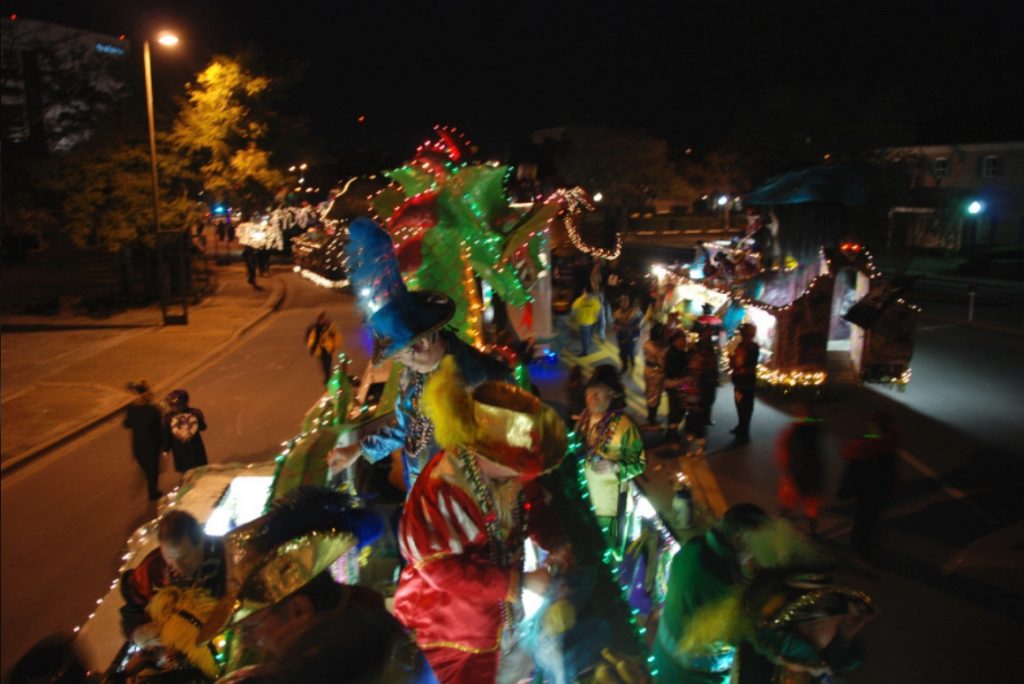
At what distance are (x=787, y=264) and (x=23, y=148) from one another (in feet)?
57.1

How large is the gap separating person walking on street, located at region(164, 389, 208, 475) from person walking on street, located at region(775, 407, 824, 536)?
540 cm

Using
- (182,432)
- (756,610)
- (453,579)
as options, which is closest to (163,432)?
(182,432)

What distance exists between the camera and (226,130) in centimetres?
2288

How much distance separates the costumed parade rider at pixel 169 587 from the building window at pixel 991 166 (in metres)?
44.6

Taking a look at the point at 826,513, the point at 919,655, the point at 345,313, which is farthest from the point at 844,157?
the point at 919,655

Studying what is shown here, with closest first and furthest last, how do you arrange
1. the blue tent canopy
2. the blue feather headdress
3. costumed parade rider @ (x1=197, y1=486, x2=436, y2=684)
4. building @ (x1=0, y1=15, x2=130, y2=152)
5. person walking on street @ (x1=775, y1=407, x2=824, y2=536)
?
costumed parade rider @ (x1=197, y1=486, x2=436, y2=684) → the blue feather headdress → person walking on street @ (x1=775, y1=407, x2=824, y2=536) → the blue tent canopy → building @ (x1=0, y1=15, x2=130, y2=152)

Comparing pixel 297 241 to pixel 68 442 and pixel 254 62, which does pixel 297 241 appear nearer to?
pixel 68 442

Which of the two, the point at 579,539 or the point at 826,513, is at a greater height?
A: the point at 579,539

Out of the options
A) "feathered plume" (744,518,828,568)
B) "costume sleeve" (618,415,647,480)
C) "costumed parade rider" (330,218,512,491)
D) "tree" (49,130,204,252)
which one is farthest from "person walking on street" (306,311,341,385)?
"tree" (49,130,204,252)

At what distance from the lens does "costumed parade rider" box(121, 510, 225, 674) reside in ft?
10.8

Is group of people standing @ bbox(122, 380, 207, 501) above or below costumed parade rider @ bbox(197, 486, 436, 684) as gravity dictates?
below

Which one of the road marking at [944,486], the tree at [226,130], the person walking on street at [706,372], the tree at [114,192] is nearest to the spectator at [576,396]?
the person walking on street at [706,372]

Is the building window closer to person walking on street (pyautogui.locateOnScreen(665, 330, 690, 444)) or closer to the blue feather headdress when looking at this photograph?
person walking on street (pyautogui.locateOnScreen(665, 330, 690, 444))

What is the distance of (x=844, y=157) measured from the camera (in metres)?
32.1
